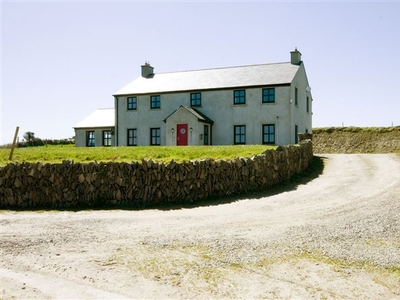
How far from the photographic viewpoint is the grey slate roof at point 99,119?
3809cm

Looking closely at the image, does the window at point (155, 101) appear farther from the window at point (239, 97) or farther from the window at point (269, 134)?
the window at point (269, 134)

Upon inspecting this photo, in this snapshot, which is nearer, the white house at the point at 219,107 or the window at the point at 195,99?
the white house at the point at 219,107

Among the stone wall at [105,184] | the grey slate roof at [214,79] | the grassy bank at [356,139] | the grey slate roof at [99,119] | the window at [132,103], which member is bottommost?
the stone wall at [105,184]

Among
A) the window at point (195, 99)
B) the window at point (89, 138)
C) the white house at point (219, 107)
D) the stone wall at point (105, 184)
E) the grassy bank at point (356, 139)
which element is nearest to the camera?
the stone wall at point (105, 184)

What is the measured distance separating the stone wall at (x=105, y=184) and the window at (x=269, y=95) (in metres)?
16.5

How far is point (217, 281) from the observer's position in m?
6.21

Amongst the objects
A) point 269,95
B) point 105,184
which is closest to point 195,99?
point 269,95

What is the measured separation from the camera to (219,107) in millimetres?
30719

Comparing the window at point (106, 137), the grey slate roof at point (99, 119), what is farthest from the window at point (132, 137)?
the window at point (106, 137)

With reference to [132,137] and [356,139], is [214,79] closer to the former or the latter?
[132,137]

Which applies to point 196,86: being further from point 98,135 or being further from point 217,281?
point 217,281

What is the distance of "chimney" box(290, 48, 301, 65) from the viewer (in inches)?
1222

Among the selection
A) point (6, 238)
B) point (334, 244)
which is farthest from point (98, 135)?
point (334, 244)

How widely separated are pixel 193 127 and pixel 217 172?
15563 millimetres
